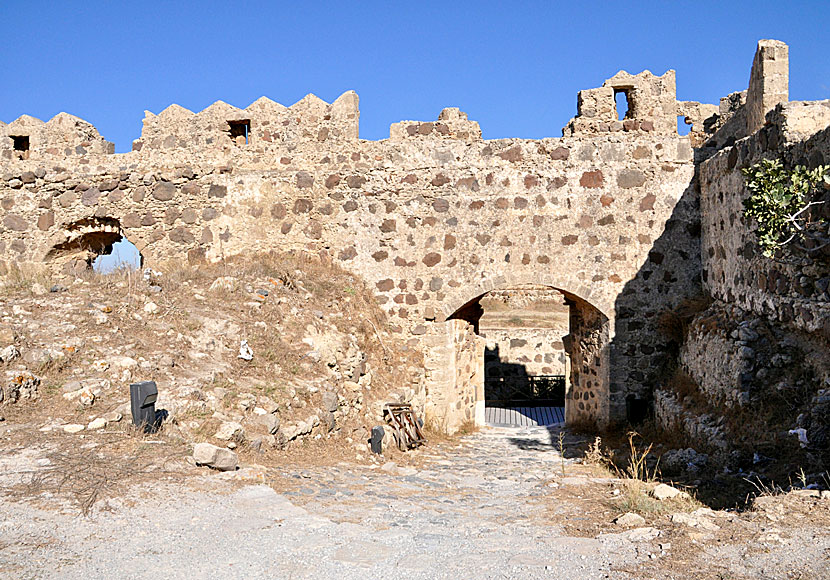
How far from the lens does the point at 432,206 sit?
10062 mm

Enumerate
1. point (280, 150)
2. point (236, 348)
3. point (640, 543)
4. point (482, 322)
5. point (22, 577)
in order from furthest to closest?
point (482, 322) < point (280, 150) < point (236, 348) < point (640, 543) < point (22, 577)

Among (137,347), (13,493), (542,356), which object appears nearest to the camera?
(13,493)

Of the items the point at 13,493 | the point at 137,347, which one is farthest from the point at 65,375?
the point at 13,493

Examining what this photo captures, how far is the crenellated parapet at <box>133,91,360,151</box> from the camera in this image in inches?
409

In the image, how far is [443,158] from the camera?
10.1 m

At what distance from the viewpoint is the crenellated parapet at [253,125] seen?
1038 centimetres

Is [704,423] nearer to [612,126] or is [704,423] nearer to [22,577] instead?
[612,126]

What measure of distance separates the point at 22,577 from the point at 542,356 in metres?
13.3

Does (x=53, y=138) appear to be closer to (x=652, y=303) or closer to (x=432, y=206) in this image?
(x=432, y=206)

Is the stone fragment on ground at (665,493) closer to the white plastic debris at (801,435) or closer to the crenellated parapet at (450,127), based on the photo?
the white plastic debris at (801,435)

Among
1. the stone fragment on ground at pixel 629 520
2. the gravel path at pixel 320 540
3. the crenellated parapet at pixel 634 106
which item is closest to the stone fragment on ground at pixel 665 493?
the gravel path at pixel 320 540

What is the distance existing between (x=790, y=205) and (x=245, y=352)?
5245mm

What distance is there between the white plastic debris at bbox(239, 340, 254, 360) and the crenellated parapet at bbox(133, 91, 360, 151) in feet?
13.6

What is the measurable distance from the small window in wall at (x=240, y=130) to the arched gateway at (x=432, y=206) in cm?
3
